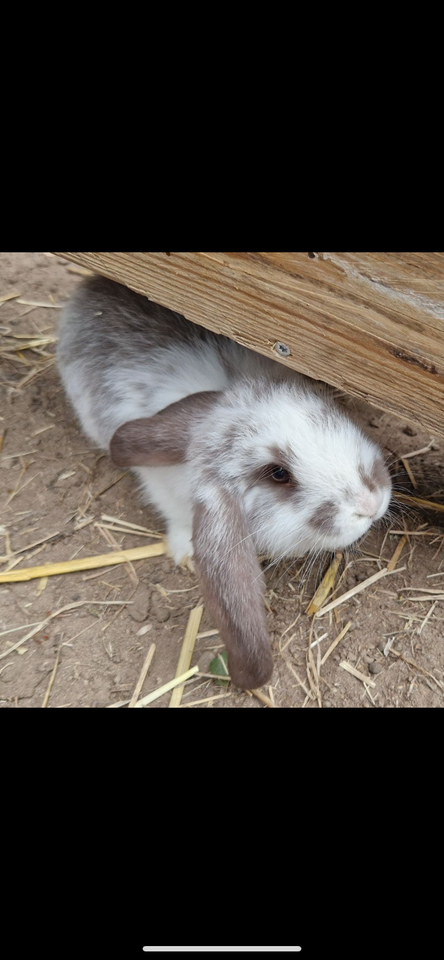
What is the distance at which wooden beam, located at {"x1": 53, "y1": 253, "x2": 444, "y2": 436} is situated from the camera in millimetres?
2141

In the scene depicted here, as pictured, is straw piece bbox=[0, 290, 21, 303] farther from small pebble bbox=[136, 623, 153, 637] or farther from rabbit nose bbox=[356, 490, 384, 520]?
rabbit nose bbox=[356, 490, 384, 520]

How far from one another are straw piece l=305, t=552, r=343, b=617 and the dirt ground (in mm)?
29

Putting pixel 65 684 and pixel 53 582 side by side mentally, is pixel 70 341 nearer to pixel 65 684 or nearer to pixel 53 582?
pixel 53 582

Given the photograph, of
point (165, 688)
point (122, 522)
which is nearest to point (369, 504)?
point (165, 688)

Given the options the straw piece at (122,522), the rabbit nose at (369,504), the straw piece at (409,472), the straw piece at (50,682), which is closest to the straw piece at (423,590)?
the rabbit nose at (369,504)

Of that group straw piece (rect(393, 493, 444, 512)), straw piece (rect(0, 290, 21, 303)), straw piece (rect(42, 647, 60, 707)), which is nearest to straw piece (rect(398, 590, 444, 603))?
straw piece (rect(393, 493, 444, 512))

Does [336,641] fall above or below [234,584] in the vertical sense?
below

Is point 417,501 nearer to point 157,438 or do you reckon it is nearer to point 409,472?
point 409,472

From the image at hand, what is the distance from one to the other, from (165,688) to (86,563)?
2.34 feet

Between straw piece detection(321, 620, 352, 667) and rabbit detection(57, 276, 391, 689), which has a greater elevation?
rabbit detection(57, 276, 391, 689)

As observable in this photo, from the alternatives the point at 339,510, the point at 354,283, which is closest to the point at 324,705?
the point at 339,510

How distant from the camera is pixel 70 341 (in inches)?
143

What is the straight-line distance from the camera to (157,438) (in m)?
2.92

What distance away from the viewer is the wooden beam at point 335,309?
214 centimetres
